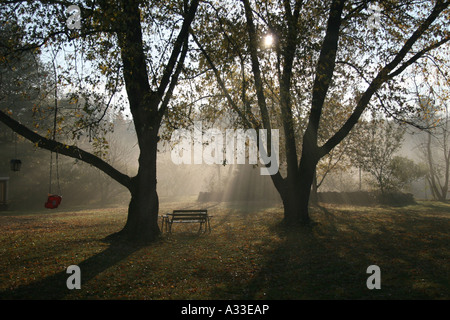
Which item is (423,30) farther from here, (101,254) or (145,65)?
(101,254)

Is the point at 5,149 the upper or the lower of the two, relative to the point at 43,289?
upper

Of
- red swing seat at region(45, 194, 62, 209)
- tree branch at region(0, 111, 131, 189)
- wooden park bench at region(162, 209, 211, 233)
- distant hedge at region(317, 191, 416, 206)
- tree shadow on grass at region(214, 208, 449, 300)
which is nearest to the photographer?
tree shadow on grass at region(214, 208, 449, 300)

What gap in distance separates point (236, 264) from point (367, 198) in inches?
976

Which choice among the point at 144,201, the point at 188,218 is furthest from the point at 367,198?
the point at 144,201

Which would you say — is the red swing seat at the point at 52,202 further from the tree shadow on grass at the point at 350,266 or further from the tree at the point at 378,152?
the tree at the point at 378,152

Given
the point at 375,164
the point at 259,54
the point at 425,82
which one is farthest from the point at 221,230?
the point at 375,164

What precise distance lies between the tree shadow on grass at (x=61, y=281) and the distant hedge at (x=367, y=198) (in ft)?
78.9

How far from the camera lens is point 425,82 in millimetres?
13719

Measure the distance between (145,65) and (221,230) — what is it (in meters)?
7.05

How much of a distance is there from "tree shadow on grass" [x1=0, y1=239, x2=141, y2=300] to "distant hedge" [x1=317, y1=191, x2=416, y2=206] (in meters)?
24.0

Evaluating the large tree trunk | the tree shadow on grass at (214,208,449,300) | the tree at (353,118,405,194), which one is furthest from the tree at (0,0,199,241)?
the tree at (353,118,405,194)

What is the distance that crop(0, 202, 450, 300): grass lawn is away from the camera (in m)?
6.36

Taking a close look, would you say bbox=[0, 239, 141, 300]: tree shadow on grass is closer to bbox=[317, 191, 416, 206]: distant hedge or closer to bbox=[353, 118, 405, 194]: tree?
bbox=[353, 118, 405, 194]: tree
